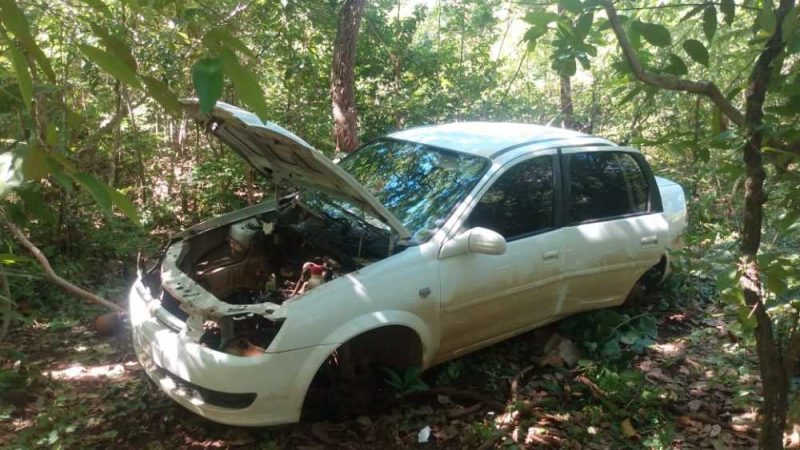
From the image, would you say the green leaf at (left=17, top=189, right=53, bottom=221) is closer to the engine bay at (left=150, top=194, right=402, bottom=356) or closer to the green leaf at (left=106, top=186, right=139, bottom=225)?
the green leaf at (left=106, top=186, right=139, bottom=225)

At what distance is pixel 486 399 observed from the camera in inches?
148

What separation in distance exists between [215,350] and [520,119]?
8324mm

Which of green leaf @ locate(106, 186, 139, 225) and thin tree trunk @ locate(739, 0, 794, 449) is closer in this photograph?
green leaf @ locate(106, 186, 139, 225)

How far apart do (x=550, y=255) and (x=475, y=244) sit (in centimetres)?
81

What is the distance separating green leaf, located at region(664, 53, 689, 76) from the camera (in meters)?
2.23

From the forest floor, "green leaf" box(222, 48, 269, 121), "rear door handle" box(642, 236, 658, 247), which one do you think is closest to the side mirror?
the forest floor

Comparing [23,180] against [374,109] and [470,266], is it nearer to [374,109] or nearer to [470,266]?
[470,266]

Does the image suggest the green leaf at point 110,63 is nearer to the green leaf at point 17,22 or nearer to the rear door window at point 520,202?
the green leaf at point 17,22

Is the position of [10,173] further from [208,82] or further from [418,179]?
[418,179]

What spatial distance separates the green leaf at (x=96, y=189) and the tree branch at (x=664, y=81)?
1839 mm

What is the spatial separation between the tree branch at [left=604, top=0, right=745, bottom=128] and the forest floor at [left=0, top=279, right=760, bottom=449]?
1.91 metres

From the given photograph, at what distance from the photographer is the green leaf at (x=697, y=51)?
7.04 feet

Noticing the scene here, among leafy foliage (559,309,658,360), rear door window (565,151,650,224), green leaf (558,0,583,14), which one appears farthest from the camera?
leafy foliage (559,309,658,360)

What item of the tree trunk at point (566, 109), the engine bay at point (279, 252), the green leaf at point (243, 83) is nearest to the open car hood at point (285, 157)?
the engine bay at point (279, 252)
